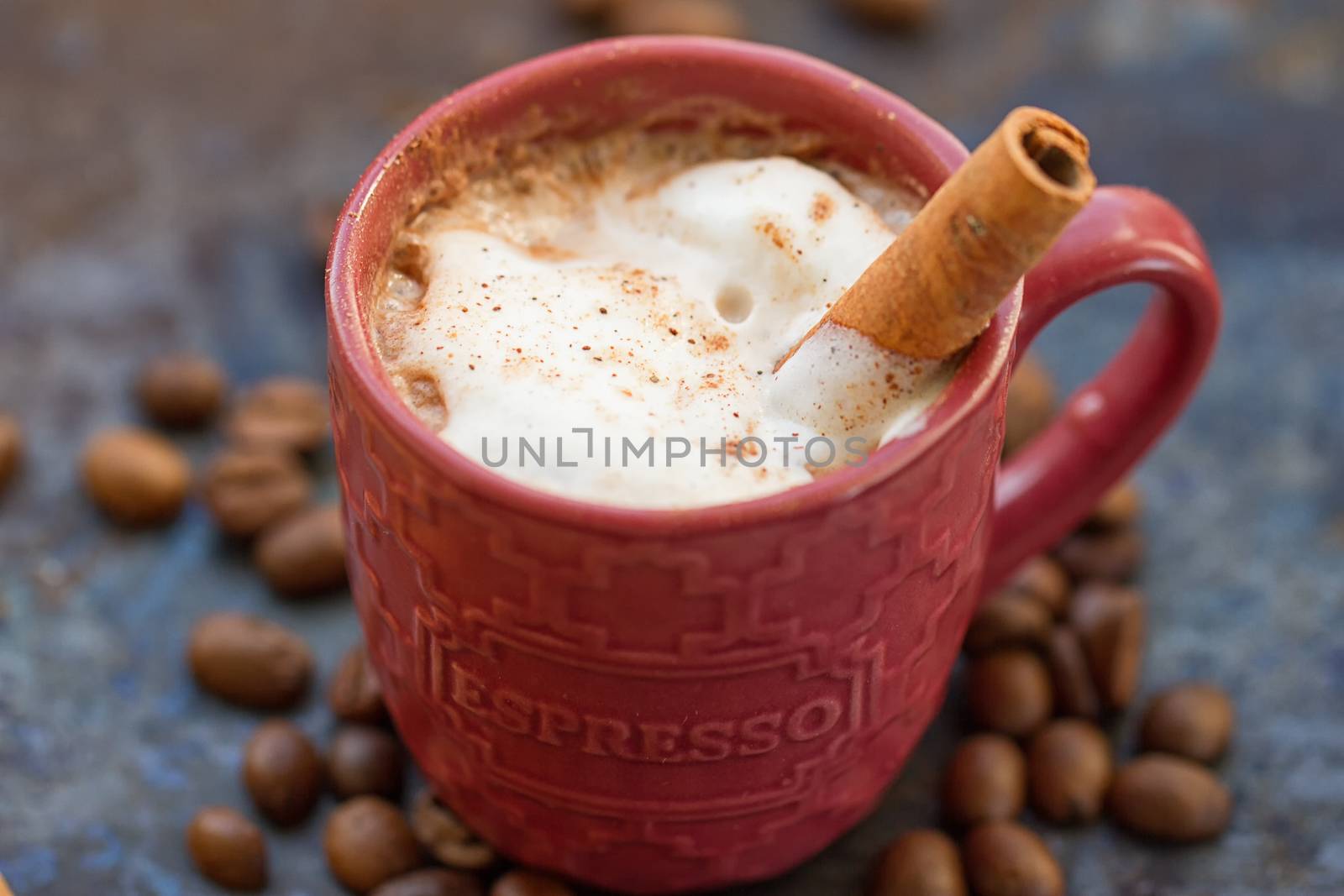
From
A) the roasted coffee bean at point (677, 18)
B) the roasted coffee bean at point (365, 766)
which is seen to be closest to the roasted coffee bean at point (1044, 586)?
the roasted coffee bean at point (365, 766)

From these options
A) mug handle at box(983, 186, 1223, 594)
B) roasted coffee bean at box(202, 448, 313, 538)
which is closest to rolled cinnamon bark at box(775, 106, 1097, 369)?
mug handle at box(983, 186, 1223, 594)

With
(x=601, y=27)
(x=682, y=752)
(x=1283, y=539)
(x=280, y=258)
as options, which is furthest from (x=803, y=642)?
(x=601, y=27)

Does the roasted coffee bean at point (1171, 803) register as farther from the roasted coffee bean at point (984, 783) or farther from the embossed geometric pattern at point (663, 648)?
the embossed geometric pattern at point (663, 648)

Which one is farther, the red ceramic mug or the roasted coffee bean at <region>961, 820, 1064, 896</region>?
the roasted coffee bean at <region>961, 820, 1064, 896</region>

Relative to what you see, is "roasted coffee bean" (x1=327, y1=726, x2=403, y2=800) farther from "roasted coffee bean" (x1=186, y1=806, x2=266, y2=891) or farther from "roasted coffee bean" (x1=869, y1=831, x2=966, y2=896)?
"roasted coffee bean" (x1=869, y1=831, x2=966, y2=896)

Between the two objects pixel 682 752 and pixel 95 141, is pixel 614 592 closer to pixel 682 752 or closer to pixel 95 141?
pixel 682 752

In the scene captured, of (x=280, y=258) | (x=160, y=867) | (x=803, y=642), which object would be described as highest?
(x=803, y=642)
